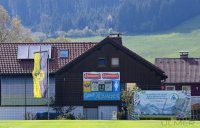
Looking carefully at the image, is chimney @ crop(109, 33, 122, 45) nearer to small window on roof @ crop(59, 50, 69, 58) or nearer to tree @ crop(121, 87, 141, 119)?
small window on roof @ crop(59, 50, 69, 58)

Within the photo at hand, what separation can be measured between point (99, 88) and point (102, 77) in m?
1.15

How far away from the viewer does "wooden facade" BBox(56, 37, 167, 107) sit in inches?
2500

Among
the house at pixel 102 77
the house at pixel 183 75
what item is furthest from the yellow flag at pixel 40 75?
the house at pixel 183 75

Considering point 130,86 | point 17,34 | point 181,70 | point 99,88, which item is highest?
point 17,34

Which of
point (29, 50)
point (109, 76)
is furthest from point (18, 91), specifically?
point (109, 76)

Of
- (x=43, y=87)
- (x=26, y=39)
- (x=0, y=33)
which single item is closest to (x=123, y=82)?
(x=43, y=87)

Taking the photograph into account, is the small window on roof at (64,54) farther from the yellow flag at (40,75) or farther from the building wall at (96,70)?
the yellow flag at (40,75)

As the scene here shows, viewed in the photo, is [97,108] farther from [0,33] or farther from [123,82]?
[0,33]

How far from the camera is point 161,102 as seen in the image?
55.6 m

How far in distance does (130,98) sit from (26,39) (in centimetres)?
5355

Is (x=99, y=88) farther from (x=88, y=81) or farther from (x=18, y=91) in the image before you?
(x=18, y=91)

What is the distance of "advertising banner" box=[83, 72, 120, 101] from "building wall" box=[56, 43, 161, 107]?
1.24 feet

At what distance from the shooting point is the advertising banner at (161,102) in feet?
→ 180

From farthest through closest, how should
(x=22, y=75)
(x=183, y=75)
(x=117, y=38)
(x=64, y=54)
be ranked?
(x=183, y=75), (x=117, y=38), (x=64, y=54), (x=22, y=75)
